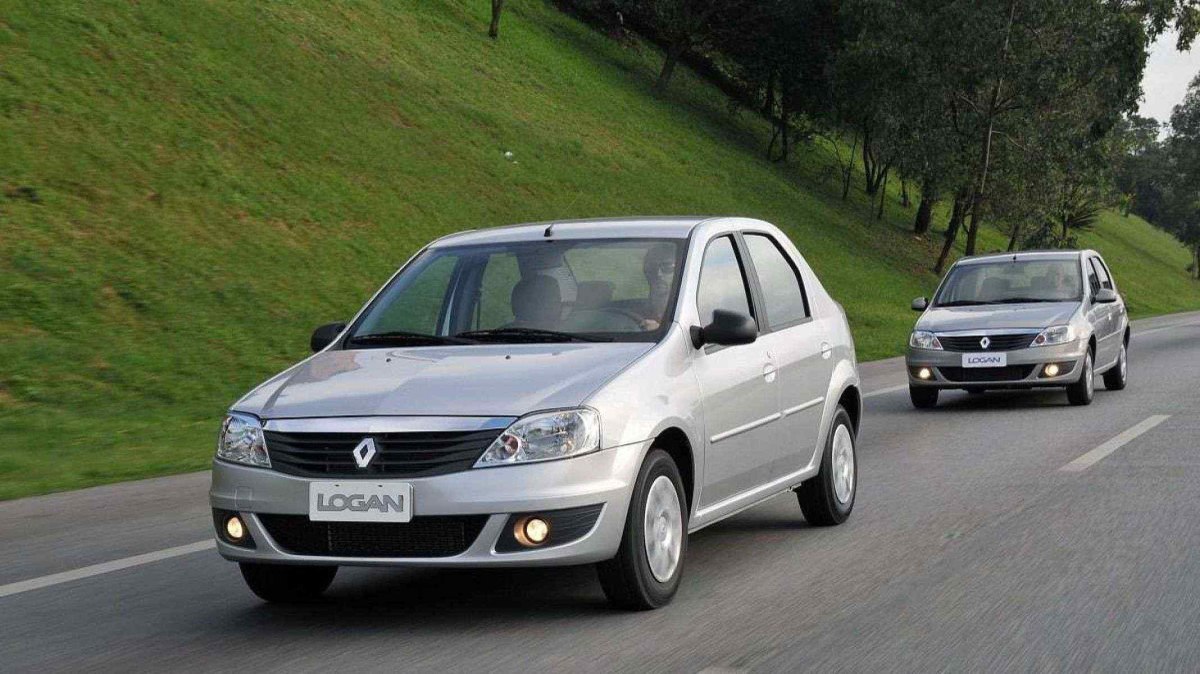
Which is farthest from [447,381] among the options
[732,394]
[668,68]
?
[668,68]

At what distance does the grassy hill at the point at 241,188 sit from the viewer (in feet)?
50.3

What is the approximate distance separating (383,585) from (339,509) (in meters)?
1.27

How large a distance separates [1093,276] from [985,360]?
2.64 metres

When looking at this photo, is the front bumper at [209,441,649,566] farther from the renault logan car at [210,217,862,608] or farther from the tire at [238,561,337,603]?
the tire at [238,561,337,603]

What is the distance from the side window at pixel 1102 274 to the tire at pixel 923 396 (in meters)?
3.05

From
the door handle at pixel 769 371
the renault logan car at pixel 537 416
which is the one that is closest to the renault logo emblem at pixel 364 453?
the renault logan car at pixel 537 416

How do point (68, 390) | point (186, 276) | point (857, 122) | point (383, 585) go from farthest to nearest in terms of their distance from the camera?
1. point (857, 122)
2. point (186, 276)
3. point (68, 390)
4. point (383, 585)

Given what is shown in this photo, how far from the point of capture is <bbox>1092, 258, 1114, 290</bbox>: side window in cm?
1761

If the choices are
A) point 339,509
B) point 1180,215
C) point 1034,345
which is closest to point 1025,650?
point 339,509

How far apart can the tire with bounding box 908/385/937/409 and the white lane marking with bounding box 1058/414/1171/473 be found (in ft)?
7.70

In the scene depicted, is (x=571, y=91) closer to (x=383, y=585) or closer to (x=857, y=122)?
(x=857, y=122)

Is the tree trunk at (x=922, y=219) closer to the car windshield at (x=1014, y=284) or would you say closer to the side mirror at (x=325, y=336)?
the car windshield at (x=1014, y=284)

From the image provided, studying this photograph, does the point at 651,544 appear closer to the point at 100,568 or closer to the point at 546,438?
the point at 546,438

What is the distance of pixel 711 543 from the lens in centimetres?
779
